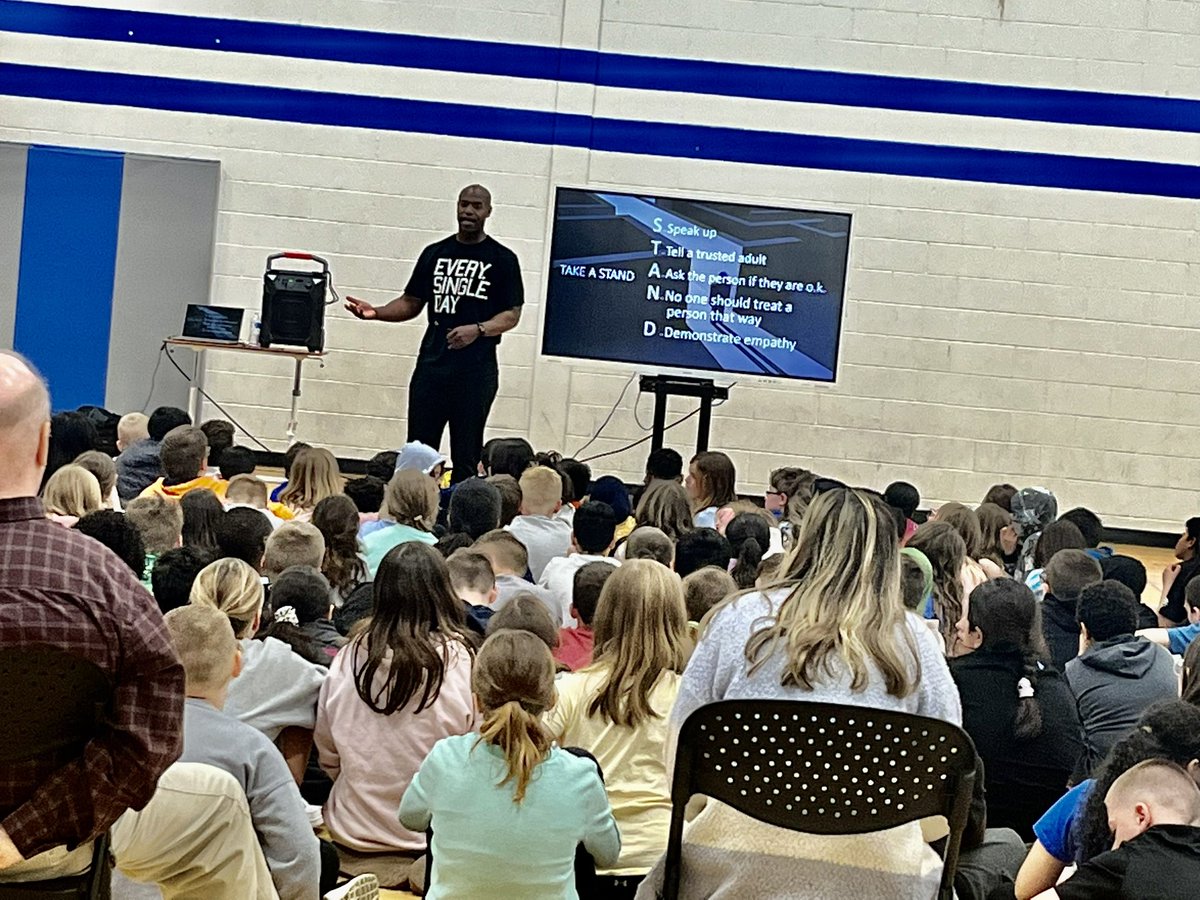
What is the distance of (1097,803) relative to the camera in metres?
2.53

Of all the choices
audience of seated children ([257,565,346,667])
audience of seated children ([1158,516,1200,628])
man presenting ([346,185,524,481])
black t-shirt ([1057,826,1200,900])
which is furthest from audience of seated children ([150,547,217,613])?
man presenting ([346,185,524,481])

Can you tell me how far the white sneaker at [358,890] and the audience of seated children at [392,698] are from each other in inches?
20.2

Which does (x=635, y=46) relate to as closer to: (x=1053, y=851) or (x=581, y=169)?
(x=581, y=169)

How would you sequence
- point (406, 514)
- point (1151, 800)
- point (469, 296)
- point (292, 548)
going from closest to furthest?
1. point (1151, 800)
2. point (292, 548)
3. point (406, 514)
4. point (469, 296)

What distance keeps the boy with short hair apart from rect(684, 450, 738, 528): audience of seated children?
262 cm

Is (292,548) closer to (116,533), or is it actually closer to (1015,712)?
(116,533)

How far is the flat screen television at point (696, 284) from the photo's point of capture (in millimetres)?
8633

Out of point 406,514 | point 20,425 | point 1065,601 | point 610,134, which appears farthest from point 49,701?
point 610,134

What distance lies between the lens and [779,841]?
7.68ft

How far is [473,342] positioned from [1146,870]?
5840 mm

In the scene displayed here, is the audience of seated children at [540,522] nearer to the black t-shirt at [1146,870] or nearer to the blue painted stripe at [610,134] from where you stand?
the black t-shirt at [1146,870]

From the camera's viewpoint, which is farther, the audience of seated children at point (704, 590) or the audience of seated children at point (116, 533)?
the audience of seated children at point (704, 590)

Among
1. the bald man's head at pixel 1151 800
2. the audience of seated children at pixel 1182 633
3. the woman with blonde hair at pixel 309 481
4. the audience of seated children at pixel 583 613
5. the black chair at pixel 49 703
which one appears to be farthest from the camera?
the woman with blonde hair at pixel 309 481

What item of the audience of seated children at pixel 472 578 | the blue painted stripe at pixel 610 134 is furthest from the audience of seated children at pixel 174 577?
the blue painted stripe at pixel 610 134
